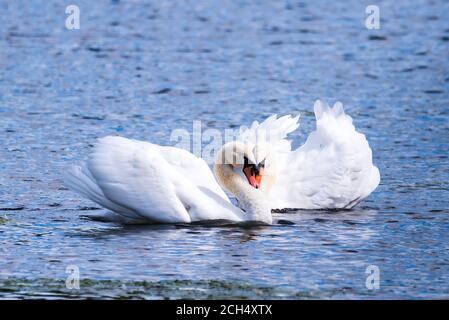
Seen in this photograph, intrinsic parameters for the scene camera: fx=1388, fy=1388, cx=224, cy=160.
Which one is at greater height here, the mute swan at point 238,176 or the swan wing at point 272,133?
the swan wing at point 272,133

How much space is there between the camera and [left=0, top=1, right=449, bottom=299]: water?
1216cm

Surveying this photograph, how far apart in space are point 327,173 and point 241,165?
3.72 feet

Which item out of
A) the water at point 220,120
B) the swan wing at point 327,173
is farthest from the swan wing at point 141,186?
the swan wing at point 327,173

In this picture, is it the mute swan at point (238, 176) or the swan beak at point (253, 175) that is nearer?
the mute swan at point (238, 176)

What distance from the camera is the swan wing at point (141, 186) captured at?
45.4 ft

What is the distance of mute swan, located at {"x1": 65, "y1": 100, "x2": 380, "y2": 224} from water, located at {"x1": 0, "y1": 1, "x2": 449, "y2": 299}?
0.22m

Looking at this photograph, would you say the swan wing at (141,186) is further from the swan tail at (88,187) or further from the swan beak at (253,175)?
the swan beak at (253,175)

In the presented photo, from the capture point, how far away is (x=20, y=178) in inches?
624

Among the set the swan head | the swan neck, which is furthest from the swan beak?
the swan neck

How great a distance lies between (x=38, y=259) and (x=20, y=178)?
3361 mm

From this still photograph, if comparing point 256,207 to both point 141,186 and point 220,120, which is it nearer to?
point 141,186

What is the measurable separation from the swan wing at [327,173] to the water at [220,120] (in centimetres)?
22
